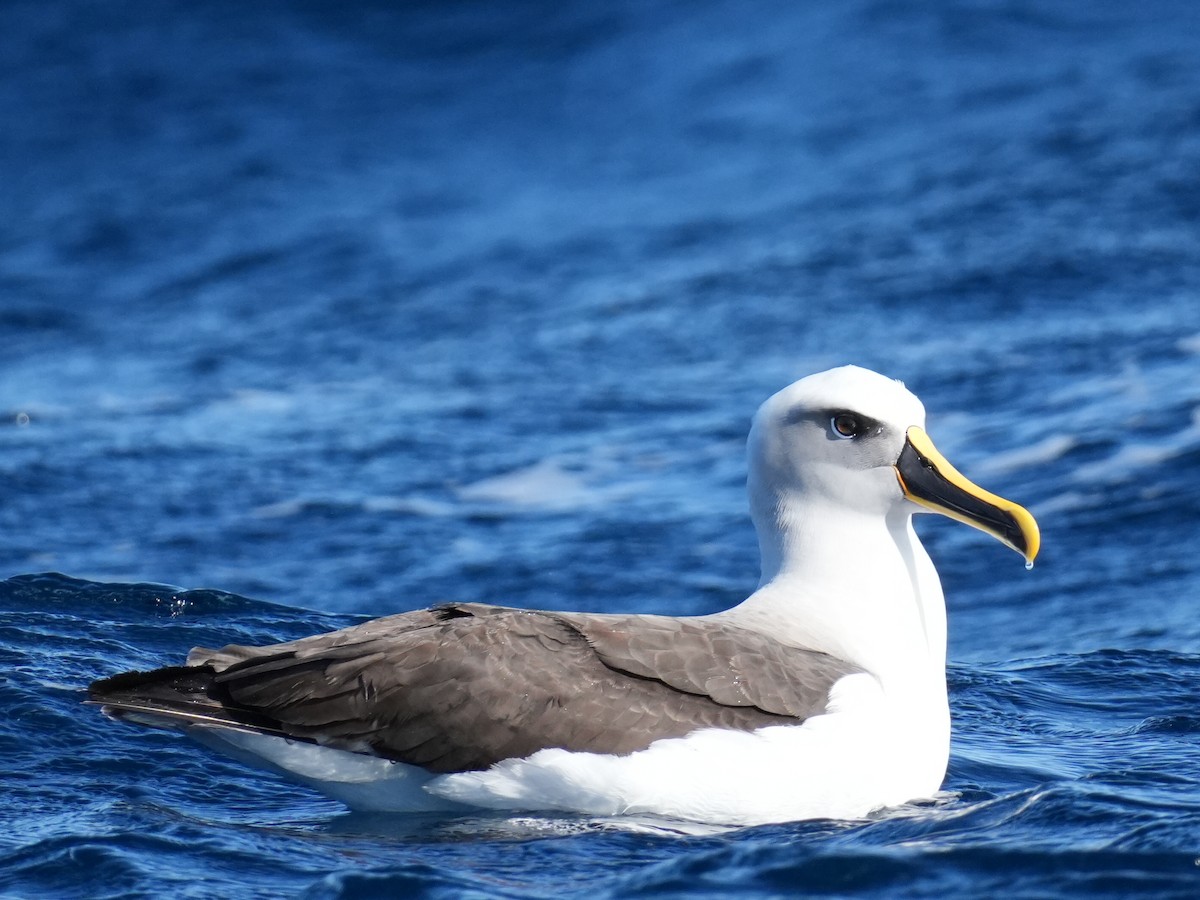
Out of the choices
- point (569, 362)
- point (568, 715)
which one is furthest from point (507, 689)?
point (569, 362)

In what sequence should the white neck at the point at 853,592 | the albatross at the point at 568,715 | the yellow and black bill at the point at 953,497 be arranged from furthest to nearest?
the yellow and black bill at the point at 953,497, the white neck at the point at 853,592, the albatross at the point at 568,715

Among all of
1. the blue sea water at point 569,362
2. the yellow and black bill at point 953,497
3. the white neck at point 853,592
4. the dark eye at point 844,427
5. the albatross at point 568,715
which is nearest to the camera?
the albatross at point 568,715

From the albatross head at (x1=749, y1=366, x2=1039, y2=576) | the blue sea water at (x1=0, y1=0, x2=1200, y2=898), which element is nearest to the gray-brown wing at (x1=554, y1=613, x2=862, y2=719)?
the blue sea water at (x1=0, y1=0, x2=1200, y2=898)

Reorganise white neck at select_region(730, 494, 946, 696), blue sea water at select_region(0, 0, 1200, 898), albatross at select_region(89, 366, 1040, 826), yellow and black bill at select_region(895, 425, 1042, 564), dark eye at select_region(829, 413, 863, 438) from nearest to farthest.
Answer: albatross at select_region(89, 366, 1040, 826)
blue sea water at select_region(0, 0, 1200, 898)
white neck at select_region(730, 494, 946, 696)
yellow and black bill at select_region(895, 425, 1042, 564)
dark eye at select_region(829, 413, 863, 438)

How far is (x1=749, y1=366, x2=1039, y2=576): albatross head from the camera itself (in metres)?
7.21

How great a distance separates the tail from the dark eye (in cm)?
251

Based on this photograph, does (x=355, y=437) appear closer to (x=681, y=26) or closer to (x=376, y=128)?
(x=376, y=128)

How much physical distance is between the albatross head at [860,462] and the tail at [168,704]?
2.33 metres

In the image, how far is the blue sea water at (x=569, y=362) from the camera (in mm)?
6500

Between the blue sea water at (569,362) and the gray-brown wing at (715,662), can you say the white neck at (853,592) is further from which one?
the blue sea water at (569,362)

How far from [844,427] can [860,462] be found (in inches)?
6.2

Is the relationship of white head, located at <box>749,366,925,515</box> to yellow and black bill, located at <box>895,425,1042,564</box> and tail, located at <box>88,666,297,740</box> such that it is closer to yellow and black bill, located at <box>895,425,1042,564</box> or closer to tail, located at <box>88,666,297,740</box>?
yellow and black bill, located at <box>895,425,1042,564</box>

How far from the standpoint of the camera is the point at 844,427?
287 inches

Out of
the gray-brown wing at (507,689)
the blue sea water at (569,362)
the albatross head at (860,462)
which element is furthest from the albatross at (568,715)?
the albatross head at (860,462)
